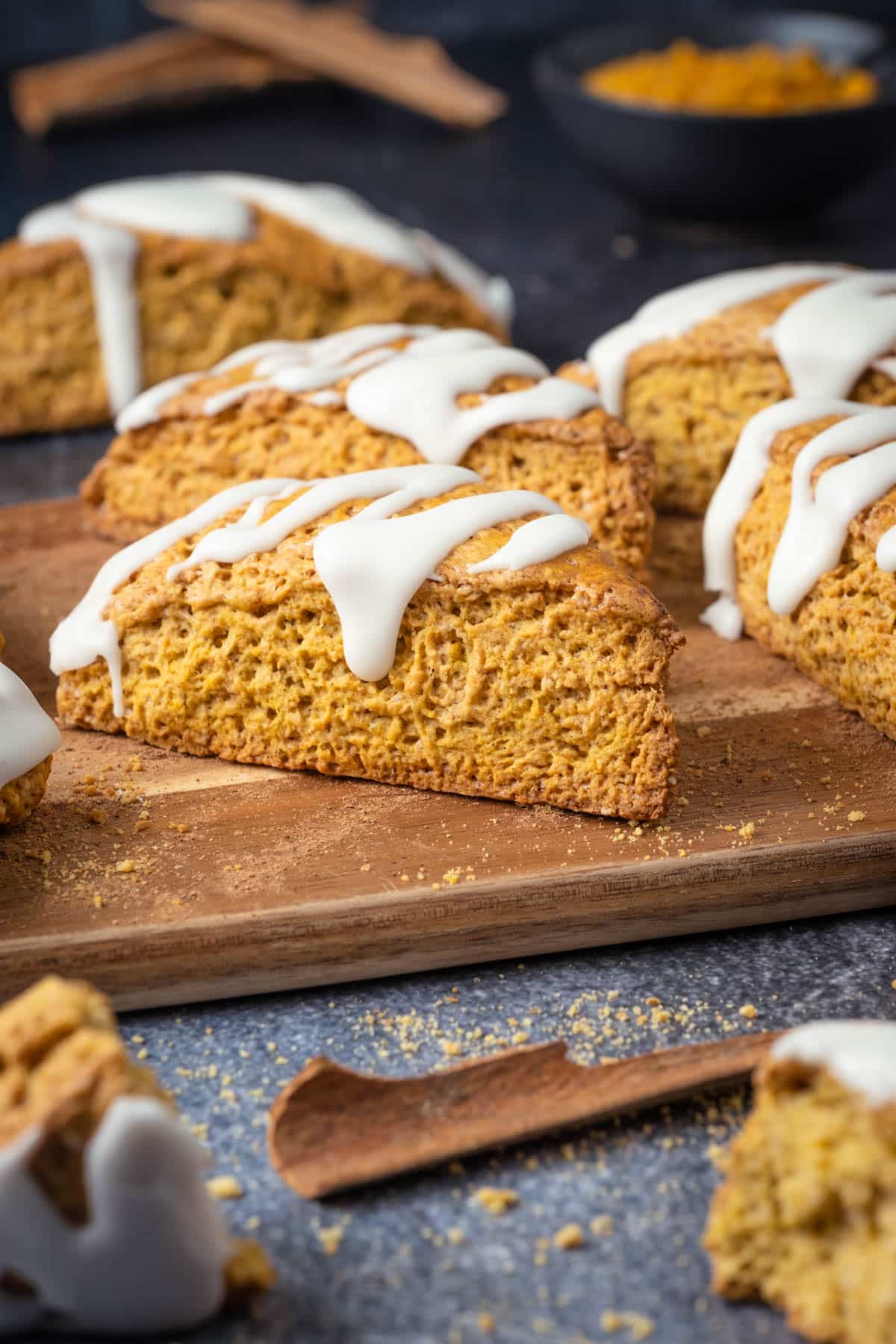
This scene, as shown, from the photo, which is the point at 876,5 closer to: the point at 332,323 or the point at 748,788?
the point at 332,323

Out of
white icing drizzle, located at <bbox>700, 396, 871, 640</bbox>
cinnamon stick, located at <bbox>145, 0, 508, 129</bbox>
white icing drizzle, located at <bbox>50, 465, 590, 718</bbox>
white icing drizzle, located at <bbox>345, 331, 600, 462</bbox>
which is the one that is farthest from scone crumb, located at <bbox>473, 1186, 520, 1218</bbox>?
cinnamon stick, located at <bbox>145, 0, 508, 129</bbox>

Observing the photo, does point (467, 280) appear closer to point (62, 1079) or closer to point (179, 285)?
point (179, 285)

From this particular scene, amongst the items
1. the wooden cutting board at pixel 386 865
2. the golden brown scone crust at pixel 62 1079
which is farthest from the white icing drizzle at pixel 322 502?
the golden brown scone crust at pixel 62 1079

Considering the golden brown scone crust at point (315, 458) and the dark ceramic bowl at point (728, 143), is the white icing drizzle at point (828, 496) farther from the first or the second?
the dark ceramic bowl at point (728, 143)

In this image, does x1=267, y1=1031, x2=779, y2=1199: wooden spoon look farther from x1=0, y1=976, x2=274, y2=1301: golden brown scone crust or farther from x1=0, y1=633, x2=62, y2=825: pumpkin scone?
x1=0, y1=633, x2=62, y2=825: pumpkin scone

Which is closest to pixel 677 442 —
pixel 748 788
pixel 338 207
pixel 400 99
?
pixel 748 788
